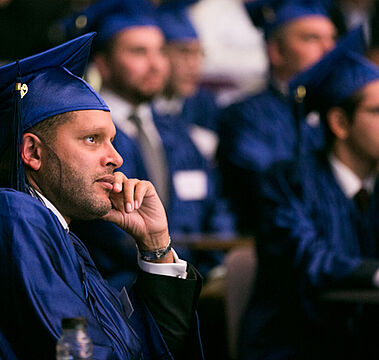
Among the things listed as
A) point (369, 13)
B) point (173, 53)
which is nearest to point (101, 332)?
point (173, 53)

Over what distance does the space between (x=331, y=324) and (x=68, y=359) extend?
73.6 inches

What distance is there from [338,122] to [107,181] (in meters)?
1.82

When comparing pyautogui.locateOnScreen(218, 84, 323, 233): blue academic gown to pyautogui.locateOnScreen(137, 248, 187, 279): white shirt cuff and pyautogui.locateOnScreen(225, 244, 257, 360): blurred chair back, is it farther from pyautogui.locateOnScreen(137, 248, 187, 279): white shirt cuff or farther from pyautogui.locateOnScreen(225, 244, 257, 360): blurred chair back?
pyautogui.locateOnScreen(137, 248, 187, 279): white shirt cuff

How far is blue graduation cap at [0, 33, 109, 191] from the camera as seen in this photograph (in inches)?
63.3

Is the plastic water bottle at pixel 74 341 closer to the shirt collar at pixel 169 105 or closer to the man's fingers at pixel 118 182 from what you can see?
the man's fingers at pixel 118 182

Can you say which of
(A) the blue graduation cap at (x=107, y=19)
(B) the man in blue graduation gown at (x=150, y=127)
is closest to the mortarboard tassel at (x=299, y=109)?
(B) the man in blue graduation gown at (x=150, y=127)

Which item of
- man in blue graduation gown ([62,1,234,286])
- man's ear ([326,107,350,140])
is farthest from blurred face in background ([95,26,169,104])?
man's ear ([326,107,350,140])

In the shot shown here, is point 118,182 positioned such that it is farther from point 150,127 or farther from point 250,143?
point 250,143

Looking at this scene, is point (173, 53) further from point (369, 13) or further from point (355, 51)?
point (355, 51)

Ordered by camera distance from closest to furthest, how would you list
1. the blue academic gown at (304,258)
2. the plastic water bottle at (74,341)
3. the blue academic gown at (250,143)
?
the plastic water bottle at (74,341) < the blue academic gown at (304,258) < the blue academic gown at (250,143)

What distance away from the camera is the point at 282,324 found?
328 centimetres

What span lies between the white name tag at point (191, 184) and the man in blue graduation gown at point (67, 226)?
9.04 feet

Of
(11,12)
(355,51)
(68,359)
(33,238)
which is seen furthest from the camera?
(11,12)

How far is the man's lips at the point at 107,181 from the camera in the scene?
65.0 inches
